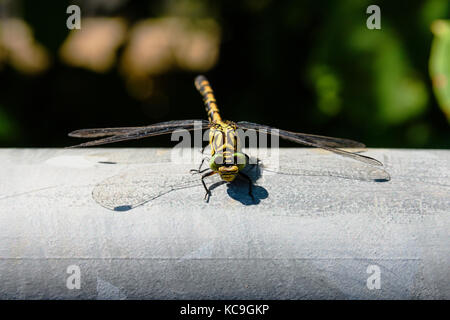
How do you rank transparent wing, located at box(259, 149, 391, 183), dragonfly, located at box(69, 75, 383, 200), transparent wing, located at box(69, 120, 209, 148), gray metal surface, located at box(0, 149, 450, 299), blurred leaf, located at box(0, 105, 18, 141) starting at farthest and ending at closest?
blurred leaf, located at box(0, 105, 18, 141), transparent wing, located at box(69, 120, 209, 148), dragonfly, located at box(69, 75, 383, 200), transparent wing, located at box(259, 149, 391, 183), gray metal surface, located at box(0, 149, 450, 299)

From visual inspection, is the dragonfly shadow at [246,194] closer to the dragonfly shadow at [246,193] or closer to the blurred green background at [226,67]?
the dragonfly shadow at [246,193]

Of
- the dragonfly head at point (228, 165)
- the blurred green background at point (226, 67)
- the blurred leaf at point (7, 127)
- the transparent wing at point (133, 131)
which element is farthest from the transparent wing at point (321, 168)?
the blurred leaf at point (7, 127)

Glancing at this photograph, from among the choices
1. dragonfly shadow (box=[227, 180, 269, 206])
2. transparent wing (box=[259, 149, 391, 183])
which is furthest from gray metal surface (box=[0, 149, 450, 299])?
transparent wing (box=[259, 149, 391, 183])

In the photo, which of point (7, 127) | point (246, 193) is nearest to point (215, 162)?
point (246, 193)

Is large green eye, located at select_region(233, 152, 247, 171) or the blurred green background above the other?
the blurred green background

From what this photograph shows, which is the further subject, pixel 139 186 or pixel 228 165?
pixel 228 165

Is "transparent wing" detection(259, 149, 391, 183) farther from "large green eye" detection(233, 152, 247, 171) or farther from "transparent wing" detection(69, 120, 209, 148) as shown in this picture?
"transparent wing" detection(69, 120, 209, 148)

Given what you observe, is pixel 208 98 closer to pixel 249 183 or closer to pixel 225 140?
pixel 225 140

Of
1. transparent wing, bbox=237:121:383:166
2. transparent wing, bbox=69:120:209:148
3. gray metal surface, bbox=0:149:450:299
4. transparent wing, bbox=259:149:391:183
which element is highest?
transparent wing, bbox=69:120:209:148
